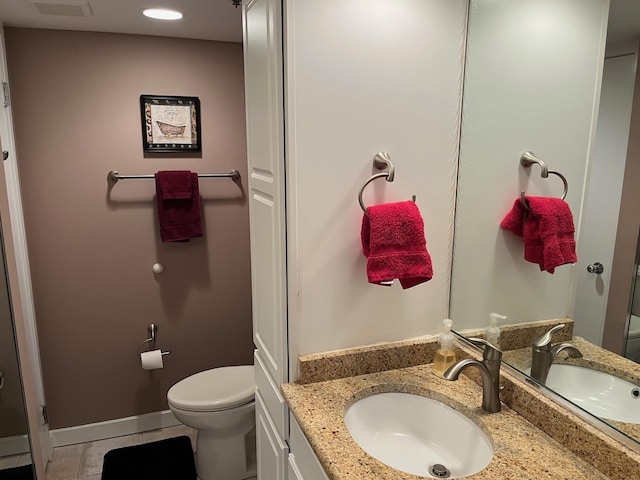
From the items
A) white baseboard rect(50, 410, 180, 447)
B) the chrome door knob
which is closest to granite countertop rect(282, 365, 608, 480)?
the chrome door knob

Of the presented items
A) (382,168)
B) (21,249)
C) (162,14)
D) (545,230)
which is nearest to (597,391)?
(545,230)

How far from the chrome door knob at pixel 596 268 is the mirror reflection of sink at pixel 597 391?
0.78 feet

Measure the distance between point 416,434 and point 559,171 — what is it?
852mm

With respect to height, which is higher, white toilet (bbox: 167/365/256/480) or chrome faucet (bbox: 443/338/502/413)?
chrome faucet (bbox: 443/338/502/413)

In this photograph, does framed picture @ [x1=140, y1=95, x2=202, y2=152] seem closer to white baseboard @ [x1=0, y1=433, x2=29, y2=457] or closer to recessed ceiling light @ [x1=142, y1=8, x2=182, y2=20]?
recessed ceiling light @ [x1=142, y1=8, x2=182, y2=20]

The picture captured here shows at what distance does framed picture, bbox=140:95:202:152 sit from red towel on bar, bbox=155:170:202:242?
156mm

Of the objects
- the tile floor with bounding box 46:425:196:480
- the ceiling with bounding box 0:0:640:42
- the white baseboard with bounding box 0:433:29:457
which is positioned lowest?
the tile floor with bounding box 46:425:196:480

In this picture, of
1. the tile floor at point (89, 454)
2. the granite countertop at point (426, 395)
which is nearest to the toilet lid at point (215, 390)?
the tile floor at point (89, 454)

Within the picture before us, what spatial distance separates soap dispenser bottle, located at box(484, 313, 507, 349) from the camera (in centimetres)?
143

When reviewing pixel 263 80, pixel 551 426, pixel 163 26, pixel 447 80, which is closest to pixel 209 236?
pixel 163 26

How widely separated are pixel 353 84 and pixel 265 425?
1.23 meters

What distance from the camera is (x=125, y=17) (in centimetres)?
224

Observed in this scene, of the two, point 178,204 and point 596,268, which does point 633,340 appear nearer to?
point 596,268

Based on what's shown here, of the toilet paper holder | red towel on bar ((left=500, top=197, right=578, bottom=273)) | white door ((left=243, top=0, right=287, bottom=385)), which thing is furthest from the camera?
the toilet paper holder
